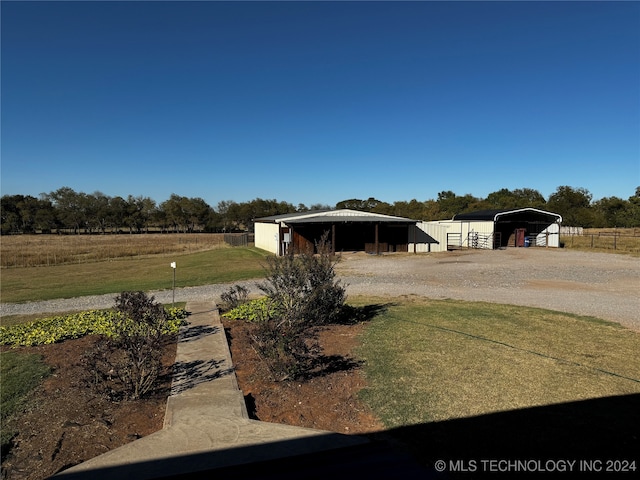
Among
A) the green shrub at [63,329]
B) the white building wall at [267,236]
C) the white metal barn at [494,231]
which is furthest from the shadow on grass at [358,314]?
the white metal barn at [494,231]

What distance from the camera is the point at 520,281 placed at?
1460 centimetres

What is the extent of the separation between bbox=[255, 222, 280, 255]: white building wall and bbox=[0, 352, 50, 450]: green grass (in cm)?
1911

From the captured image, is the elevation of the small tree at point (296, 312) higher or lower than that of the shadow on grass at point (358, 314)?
higher

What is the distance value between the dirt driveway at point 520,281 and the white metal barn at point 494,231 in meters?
6.26

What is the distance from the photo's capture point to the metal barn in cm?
2527

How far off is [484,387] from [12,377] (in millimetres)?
6436

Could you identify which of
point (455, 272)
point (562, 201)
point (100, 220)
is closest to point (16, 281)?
point (455, 272)

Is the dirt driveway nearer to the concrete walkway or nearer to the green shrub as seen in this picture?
the green shrub

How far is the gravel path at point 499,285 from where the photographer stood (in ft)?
34.7

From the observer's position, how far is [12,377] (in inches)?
207

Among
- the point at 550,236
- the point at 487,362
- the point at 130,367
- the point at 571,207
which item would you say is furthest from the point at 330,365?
the point at 571,207

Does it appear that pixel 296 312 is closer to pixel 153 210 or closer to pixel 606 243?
pixel 606 243

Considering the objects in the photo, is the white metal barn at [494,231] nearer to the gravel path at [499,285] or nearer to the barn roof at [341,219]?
the barn roof at [341,219]

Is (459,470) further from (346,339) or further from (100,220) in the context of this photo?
(100,220)
